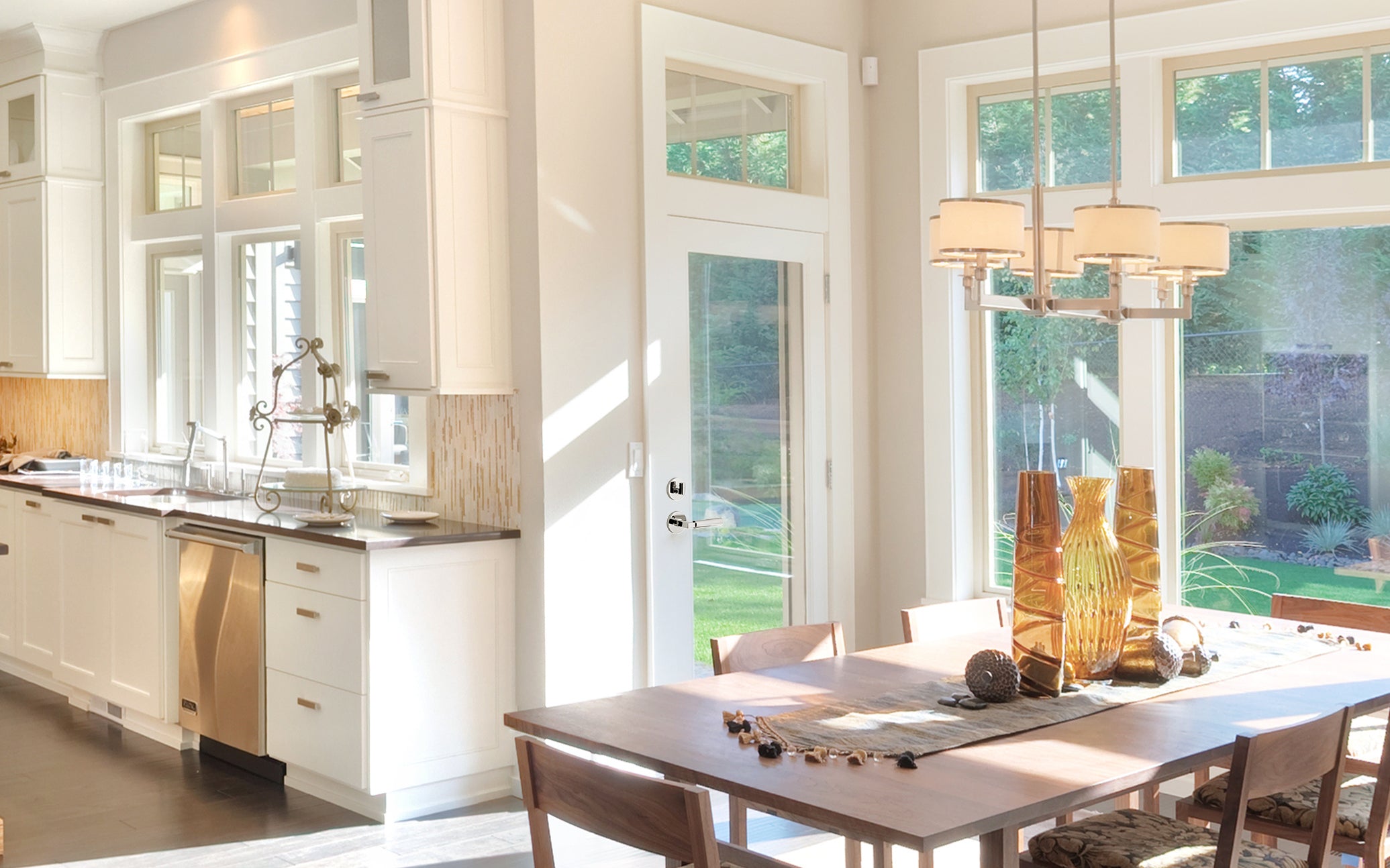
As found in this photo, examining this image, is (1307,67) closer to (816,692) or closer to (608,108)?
(608,108)

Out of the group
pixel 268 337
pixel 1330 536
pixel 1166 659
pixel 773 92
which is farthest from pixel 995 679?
pixel 268 337

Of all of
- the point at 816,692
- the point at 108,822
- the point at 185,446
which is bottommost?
the point at 108,822

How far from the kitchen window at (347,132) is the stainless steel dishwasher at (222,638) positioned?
1.61 m

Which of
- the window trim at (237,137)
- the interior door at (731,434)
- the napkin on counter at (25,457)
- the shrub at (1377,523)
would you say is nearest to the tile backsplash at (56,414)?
the napkin on counter at (25,457)

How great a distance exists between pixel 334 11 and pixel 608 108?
1.55 m

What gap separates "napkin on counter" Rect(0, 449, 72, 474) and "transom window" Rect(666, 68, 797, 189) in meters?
4.09

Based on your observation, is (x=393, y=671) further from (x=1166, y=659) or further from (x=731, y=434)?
(x=1166, y=659)

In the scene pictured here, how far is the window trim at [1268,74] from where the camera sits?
14.3ft

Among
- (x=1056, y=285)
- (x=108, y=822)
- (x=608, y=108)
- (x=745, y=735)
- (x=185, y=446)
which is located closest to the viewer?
(x=745, y=735)

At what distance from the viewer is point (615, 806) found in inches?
81.2

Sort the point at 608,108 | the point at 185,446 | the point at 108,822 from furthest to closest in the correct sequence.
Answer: the point at 185,446 < the point at 608,108 < the point at 108,822

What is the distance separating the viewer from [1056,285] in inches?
201

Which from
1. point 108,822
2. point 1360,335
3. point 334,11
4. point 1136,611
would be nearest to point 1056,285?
point 1360,335

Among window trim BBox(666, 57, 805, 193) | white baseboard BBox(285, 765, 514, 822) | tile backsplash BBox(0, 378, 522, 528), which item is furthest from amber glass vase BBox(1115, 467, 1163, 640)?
white baseboard BBox(285, 765, 514, 822)
